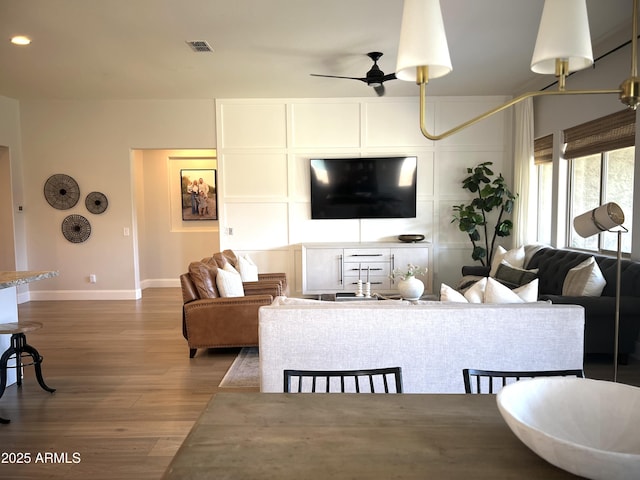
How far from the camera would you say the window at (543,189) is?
19.5 feet

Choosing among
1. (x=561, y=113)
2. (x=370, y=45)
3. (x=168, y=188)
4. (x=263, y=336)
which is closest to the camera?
(x=263, y=336)

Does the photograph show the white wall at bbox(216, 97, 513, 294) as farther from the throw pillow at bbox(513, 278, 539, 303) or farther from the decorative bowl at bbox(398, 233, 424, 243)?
the throw pillow at bbox(513, 278, 539, 303)

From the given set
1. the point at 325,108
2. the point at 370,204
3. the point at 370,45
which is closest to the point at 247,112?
the point at 325,108

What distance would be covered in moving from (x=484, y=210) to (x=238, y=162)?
382 cm

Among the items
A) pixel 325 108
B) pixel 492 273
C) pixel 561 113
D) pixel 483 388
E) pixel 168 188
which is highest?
pixel 325 108

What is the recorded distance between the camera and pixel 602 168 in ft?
15.7

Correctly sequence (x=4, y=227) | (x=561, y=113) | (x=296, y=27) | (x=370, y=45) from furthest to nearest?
(x=4, y=227)
(x=561, y=113)
(x=370, y=45)
(x=296, y=27)

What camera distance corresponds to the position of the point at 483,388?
2732 millimetres

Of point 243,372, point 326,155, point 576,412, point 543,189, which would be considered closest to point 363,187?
point 326,155

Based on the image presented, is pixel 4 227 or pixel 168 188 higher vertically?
pixel 168 188

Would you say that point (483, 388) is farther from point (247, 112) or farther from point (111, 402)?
point (247, 112)

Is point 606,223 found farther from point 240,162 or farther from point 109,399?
point 240,162

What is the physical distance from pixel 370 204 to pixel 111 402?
15.2 feet

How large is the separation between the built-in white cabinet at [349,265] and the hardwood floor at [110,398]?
6.77ft
